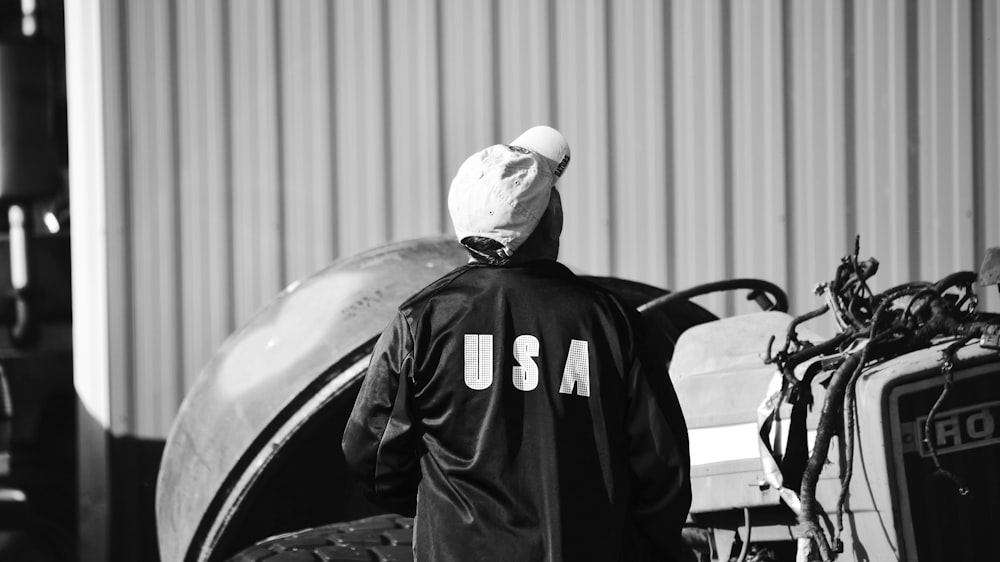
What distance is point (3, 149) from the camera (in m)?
4.85

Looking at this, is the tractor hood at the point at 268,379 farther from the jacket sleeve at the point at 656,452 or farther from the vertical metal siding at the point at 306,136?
the jacket sleeve at the point at 656,452

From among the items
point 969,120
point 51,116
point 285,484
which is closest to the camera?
point 285,484

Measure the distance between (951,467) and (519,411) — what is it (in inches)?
45.0

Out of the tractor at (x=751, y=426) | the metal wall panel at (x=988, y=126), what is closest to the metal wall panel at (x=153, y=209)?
the tractor at (x=751, y=426)

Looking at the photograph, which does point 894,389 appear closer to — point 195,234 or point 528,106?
point 528,106

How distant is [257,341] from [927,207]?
A: 2.68 meters

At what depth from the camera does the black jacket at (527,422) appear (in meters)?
1.95

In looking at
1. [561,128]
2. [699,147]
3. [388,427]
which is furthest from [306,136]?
[388,427]

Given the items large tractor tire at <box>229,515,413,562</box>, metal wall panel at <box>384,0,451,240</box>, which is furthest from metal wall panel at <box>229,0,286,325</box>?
large tractor tire at <box>229,515,413,562</box>

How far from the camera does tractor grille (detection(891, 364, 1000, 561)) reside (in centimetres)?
242

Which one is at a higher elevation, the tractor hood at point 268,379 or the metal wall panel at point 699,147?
the metal wall panel at point 699,147

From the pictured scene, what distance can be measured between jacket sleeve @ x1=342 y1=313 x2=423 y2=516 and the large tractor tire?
1084mm

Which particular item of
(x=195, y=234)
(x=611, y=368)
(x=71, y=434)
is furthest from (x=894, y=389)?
(x=71, y=434)

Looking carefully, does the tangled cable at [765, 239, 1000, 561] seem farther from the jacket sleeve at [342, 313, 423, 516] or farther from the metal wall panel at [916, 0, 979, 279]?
the metal wall panel at [916, 0, 979, 279]
